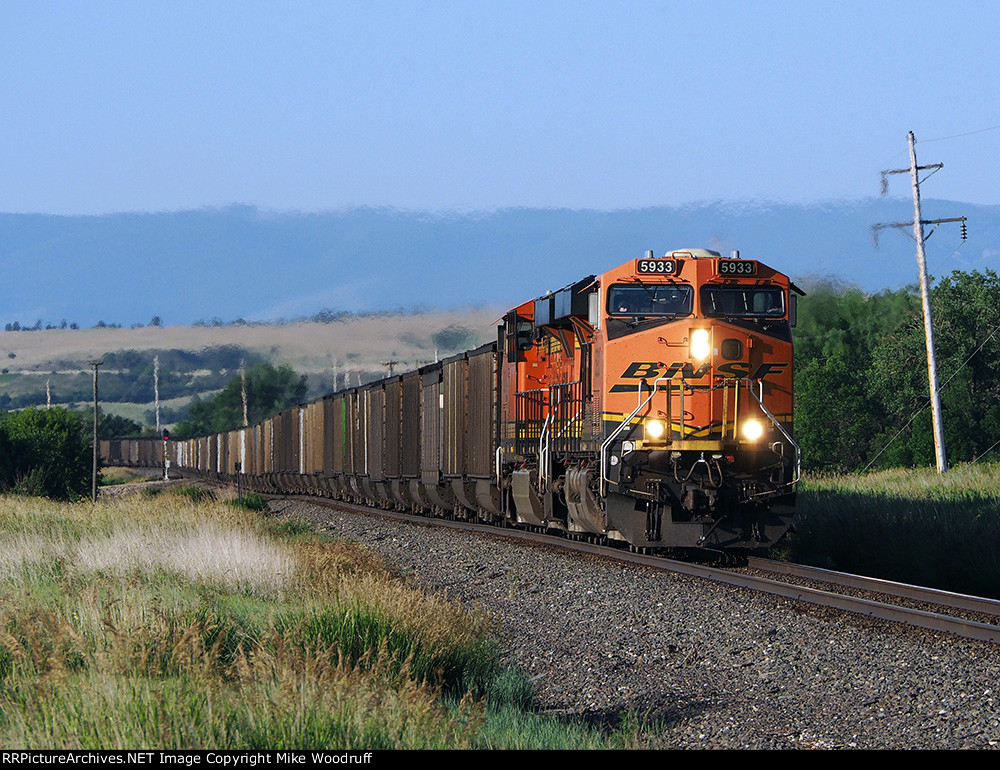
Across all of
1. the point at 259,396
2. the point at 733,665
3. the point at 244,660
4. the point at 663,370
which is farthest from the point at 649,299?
the point at 259,396

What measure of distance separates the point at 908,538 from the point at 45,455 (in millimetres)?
55479

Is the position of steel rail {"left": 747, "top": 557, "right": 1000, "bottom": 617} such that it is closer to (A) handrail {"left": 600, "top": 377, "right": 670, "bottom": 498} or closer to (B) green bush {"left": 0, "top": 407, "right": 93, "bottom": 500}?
(A) handrail {"left": 600, "top": 377, "right": 670, "bottom": 498}

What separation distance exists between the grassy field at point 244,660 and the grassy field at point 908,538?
257 inches

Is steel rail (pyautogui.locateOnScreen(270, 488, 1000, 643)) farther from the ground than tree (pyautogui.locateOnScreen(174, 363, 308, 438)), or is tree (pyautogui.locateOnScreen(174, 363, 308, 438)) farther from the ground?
tree (pyautogui.locateOnScreen(174, 363, 308, 438))

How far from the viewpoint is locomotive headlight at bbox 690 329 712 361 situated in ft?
47.0

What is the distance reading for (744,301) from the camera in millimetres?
14688

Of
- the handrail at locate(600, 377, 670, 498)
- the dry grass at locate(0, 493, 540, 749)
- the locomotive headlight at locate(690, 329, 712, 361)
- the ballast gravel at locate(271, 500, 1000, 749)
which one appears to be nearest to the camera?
the dry grass at locate(0, 493, 540, 749)

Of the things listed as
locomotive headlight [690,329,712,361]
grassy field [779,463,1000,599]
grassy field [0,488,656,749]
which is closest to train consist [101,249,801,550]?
locomotive headlight [690,329,712,361]

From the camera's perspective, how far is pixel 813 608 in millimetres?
10859

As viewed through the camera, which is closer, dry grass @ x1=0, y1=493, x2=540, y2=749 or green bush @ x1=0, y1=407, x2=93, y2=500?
dry grass @ x1=0, y1=493, x2=540, y2=749

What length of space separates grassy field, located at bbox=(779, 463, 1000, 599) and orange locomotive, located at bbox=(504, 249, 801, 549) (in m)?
2.07

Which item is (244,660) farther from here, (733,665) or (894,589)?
(894,589)
